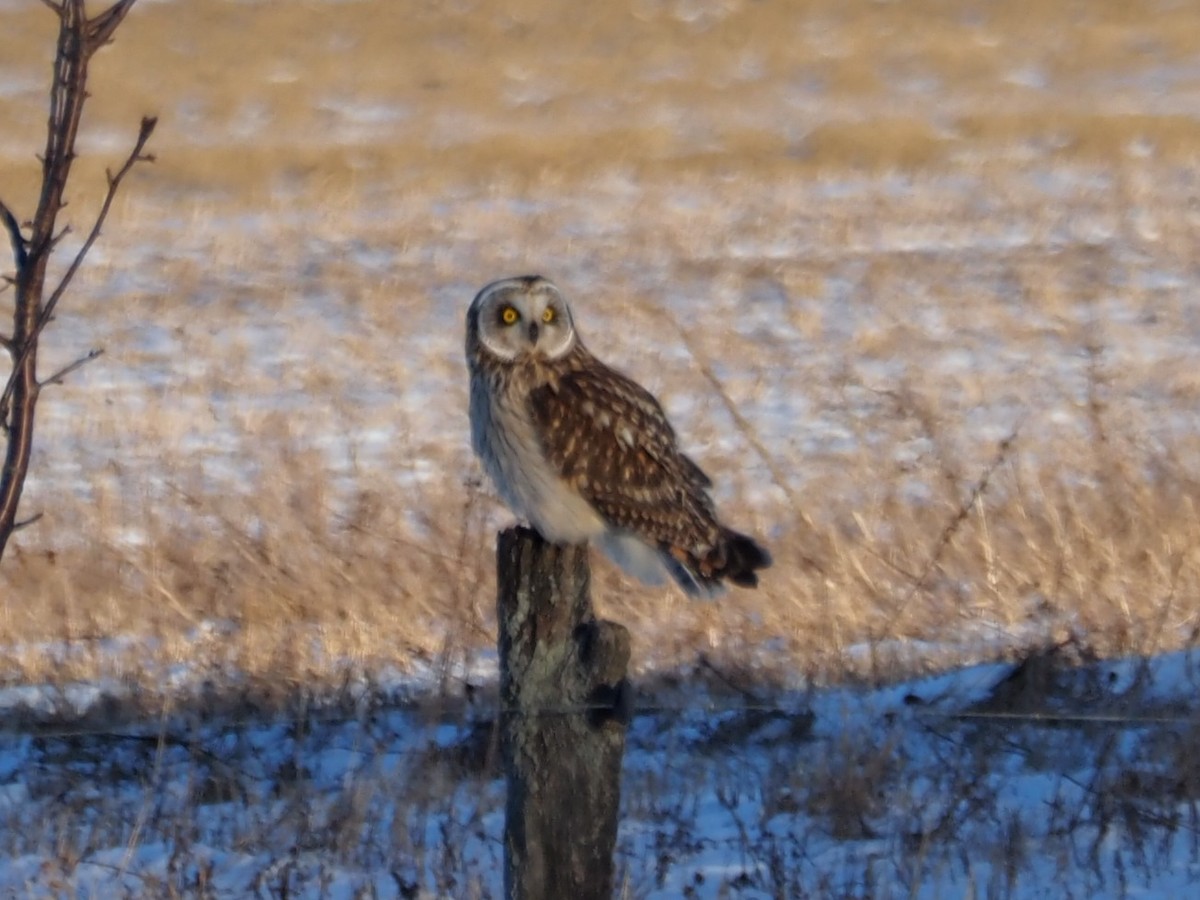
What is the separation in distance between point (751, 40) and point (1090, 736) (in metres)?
12.6

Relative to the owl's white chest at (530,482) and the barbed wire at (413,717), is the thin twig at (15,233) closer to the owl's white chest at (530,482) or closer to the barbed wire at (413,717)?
the owl's white chest at (530,482)

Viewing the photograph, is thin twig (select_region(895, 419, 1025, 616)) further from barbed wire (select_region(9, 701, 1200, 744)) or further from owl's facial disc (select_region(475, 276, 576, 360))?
owl's facial disc (select_region(475, 276, 576, 360))

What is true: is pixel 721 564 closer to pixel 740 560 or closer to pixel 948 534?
pixel 740 560

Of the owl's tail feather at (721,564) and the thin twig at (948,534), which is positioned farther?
the thin twig at (948,534)

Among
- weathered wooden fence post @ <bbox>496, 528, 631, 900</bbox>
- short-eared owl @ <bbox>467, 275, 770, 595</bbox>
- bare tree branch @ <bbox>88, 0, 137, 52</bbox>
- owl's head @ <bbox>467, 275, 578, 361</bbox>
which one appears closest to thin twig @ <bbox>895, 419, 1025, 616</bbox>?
short-eared owl @ <bbox>467, 275, 770, 595</bbox>

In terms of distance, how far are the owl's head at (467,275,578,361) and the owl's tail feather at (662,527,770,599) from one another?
701mm

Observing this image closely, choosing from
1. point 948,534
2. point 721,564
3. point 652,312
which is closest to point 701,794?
point 721,564

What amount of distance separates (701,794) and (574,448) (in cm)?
114

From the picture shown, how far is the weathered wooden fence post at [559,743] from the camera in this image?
3525 mm

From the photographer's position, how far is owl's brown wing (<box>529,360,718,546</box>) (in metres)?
5.29

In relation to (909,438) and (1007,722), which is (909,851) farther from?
(909,438)

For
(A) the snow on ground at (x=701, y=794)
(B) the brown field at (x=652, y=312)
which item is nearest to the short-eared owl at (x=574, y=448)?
(A) the snow on ground at (x=701, y=794)

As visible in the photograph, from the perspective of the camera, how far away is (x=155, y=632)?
287 inches

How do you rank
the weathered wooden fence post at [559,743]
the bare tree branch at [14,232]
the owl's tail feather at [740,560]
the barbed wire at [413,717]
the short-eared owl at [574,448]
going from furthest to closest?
1. the barbed wire at [413,717]
2. the short-eared owl at [574,448]
3. the owl's tail feather at [740,560]
4. the weathered wooden fence post at [559,743]
5. the bare tree branch at [14,232]
